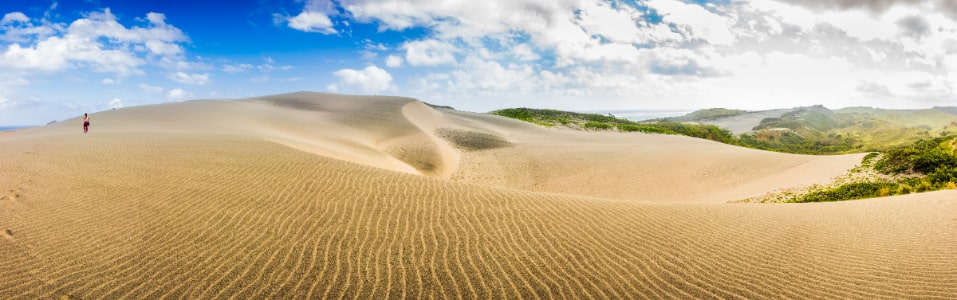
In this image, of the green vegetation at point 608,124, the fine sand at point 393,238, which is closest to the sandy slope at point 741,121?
the green vegetation at point 608,124

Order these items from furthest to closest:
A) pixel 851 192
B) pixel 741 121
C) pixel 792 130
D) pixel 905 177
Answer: pixel 741 121
pixel 792 130
pixel 905 177
pixel 851 192

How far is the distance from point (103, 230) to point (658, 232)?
8.87 metres

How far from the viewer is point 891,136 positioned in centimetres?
6662

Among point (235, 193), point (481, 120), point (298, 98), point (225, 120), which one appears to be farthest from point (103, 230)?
point (298, 98)

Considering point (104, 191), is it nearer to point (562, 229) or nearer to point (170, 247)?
point (170, 247)

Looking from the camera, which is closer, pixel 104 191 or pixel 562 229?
pixel 562 229

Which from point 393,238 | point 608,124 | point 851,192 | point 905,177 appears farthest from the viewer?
point 608,124

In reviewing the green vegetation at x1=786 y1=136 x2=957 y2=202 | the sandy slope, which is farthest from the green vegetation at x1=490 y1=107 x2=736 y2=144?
the sandy slope

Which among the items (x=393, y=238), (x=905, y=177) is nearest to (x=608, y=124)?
(x=905, y=177)

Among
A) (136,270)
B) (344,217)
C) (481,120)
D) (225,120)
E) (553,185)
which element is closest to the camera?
(136,270)

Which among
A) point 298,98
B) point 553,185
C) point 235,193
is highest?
point 298,98

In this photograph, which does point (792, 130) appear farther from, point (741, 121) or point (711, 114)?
point (711, 114)

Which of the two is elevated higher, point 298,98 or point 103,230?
point 298,98

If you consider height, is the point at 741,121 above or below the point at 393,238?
above
